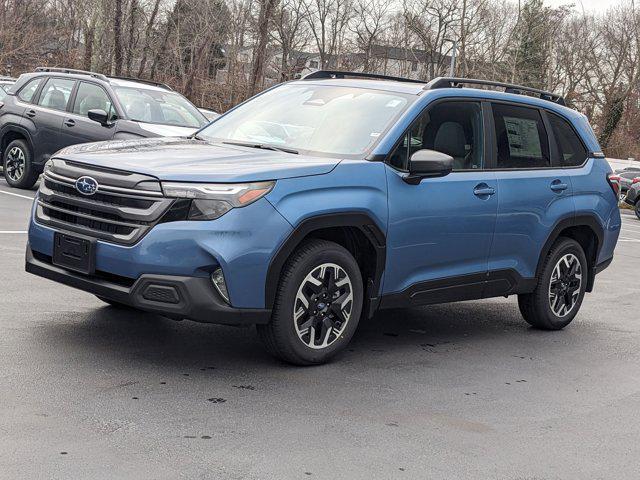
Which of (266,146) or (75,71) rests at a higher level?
(75,71)

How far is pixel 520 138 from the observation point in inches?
296

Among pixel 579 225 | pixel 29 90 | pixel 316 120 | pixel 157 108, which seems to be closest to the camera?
pixel 316 120

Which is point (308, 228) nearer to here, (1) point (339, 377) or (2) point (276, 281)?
(2) point (276, 281)

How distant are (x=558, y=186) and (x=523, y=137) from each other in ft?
1.53

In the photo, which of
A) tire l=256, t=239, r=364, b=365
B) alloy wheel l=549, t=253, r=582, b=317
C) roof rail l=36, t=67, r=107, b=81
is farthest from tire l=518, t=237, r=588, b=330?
roof rail l=36, t=67, r=107, b=81

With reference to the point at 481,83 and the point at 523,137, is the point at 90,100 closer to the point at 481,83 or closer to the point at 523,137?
the point at 523,137

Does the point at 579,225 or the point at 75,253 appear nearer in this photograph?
the point at 75,253

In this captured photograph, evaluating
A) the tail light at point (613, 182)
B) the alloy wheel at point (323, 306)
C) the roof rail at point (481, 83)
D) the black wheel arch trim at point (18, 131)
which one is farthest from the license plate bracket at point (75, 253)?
the black wheel arch trim at point (18, 131)

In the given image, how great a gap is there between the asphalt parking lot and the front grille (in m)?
0.74

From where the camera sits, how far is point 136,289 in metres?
5.44

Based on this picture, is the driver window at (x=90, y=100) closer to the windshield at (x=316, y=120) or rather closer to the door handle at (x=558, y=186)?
the windshield at (x=316, y=120)

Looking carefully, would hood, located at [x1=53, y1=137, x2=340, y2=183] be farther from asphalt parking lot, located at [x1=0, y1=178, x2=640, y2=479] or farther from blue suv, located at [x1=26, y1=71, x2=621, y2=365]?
asphalt parking lot, located at [x1=0, y1=178, x2=640, y2=479]

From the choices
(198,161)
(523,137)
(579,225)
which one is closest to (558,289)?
(579,225)

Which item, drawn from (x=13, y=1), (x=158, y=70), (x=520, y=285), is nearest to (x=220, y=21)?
(x=158, y=70)
